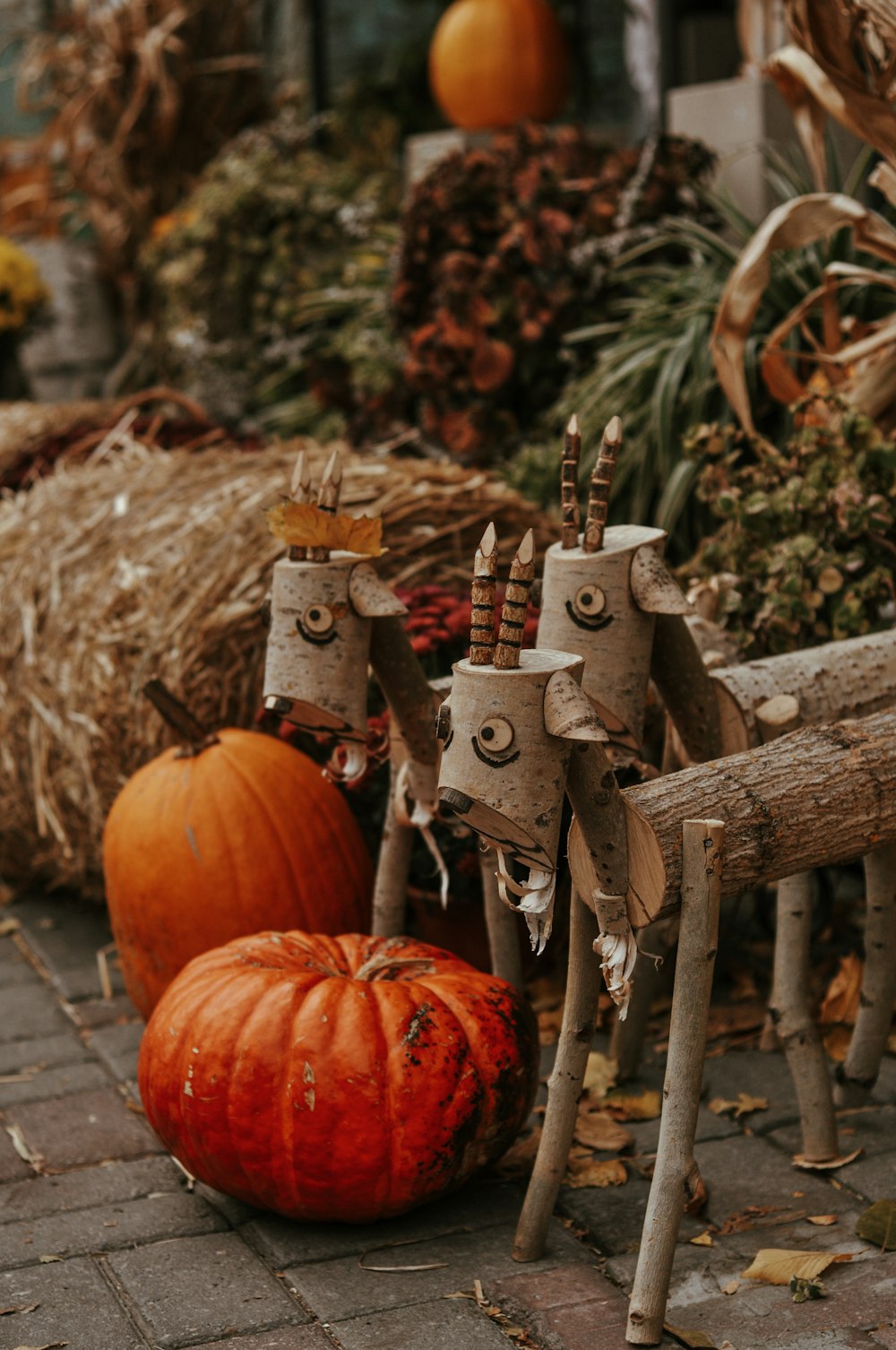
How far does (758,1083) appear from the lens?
9.95 feet

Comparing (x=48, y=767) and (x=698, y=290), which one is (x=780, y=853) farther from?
(x=698, y=290)

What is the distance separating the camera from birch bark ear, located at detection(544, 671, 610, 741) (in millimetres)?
1963

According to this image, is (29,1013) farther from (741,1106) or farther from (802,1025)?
(802,1025)

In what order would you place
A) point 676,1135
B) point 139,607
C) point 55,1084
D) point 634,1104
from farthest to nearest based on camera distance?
1. point 139,607
2. point 55,1084
3. point 634,1104
4. point 676,1135

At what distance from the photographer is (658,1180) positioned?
219 cm

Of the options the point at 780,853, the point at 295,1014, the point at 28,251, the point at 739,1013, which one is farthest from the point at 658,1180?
the point at 28,251

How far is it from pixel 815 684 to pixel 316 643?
0.87m

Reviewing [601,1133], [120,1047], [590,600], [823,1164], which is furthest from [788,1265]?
[120,1047]

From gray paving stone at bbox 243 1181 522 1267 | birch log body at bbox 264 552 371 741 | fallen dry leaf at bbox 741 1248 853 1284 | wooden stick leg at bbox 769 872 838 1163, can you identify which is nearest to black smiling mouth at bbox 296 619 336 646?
birch log body at bbox 264 552 371 741

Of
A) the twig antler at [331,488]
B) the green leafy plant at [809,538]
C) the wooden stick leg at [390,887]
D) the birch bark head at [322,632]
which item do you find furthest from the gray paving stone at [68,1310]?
the green leafy plant at [809,538]

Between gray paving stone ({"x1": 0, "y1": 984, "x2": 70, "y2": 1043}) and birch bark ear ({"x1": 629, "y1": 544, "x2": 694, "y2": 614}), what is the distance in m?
1.79

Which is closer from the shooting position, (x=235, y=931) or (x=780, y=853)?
(x=780, y=853)

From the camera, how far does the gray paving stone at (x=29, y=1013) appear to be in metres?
3.43

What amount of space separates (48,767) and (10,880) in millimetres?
652
